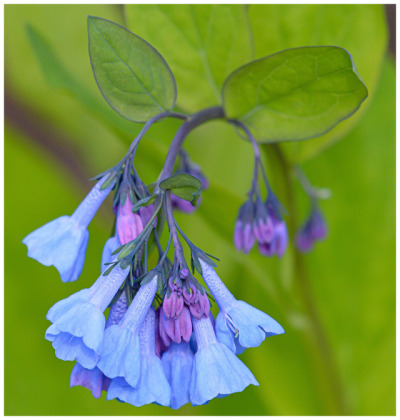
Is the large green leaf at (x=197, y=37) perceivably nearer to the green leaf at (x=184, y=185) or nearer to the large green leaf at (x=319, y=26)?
the large green leaf at (x=319, y=26)

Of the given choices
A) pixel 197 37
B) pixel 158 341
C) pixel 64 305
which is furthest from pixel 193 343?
pixel 197 37

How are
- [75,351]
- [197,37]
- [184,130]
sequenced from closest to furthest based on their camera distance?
[75,351]
[184,130]
[197,37]

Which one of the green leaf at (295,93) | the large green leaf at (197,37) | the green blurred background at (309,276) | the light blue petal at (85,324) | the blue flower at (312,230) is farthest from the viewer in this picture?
the green blurred background at (309,276)

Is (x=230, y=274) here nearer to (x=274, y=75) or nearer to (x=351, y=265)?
(x=351, y=265)

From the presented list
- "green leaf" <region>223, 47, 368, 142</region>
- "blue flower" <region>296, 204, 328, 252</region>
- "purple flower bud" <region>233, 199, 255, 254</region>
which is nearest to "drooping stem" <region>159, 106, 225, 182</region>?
"green leaf" <region>223, 47, 368, 142</region>

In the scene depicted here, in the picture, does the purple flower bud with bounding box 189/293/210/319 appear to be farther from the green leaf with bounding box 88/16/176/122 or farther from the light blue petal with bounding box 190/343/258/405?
the green leaf with bounding box 88/16/176/122

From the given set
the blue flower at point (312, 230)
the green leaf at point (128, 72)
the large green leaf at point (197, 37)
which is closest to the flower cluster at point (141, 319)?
the green leaf at point (128, 72)

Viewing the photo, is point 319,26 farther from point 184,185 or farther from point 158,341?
point 158,341
